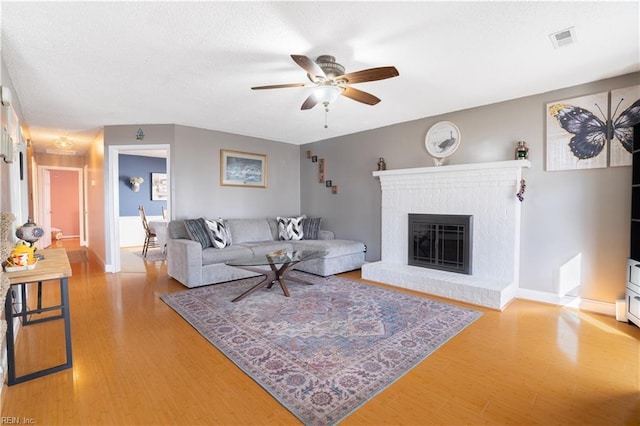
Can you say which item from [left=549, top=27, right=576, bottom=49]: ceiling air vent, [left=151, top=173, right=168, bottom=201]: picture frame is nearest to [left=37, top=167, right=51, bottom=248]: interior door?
[left=151, top=173, right=168, bottom=201]: picture frame

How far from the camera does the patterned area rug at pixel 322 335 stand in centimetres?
188

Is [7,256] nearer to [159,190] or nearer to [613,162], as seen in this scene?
[613,162]

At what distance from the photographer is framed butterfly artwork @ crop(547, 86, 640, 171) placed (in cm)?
298

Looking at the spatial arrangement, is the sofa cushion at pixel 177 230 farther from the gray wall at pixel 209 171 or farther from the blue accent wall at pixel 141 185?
the blue accent wall at pixel 141 185

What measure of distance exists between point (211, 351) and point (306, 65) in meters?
2.19

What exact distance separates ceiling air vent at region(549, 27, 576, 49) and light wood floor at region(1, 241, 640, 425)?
2.31 m

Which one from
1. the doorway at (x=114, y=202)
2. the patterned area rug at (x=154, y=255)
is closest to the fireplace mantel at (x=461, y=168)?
the doorway at (x=114, y=202)

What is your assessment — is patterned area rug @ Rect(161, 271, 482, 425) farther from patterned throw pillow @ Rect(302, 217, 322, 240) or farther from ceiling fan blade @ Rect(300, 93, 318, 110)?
ceiling fan blade @ Rect(300, 93, 318, 110)

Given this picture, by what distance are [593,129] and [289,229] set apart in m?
4.14

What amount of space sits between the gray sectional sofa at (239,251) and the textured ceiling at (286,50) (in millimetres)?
1836

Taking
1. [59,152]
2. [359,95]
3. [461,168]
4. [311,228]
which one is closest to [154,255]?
[311,228]

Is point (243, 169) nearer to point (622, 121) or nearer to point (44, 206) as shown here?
point (622, 121)

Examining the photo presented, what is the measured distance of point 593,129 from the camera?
125 inches

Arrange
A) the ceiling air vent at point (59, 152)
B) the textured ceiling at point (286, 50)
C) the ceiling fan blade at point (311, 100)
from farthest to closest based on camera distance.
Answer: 1. the ceiling air vent at point (59, 152)
2. the ceiling fan blade at point (311, 100)
3. the textured ceiling at point (286, 50)
